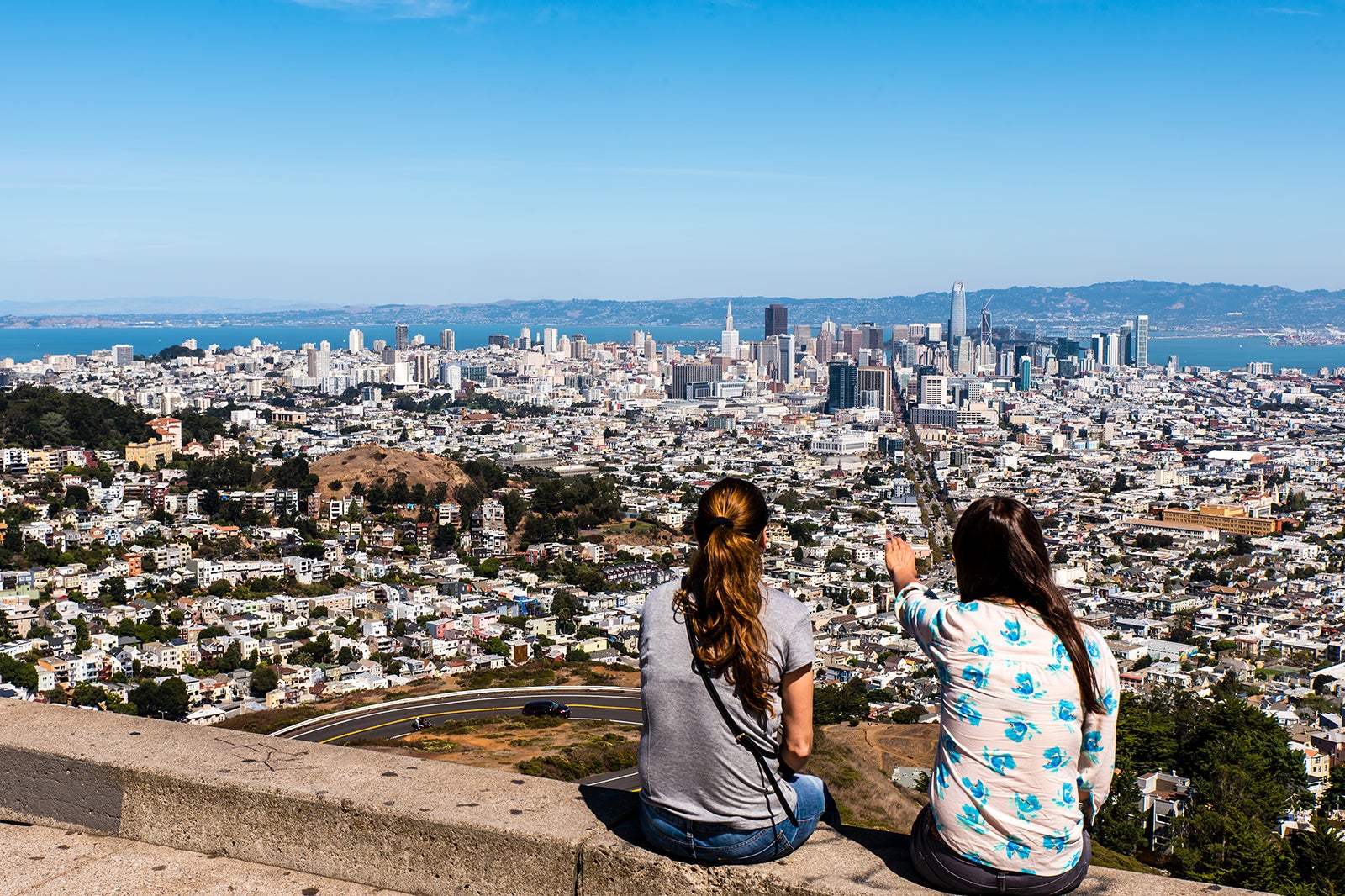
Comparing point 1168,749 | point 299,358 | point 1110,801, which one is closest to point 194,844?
point 1110,801

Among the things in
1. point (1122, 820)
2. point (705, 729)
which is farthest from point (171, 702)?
point (705, 729)

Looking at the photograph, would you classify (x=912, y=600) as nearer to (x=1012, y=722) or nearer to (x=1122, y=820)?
(x=1012, y=722)

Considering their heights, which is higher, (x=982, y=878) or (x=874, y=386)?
(x=982, y=878)

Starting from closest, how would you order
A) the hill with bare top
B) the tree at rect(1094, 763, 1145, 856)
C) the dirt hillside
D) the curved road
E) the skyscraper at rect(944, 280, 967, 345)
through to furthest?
the dirt hillside, the tree at rect(1094, 763, 1145, 856), the curved road, the hill with bare top, the skyscraper at rect(944, 280, 967, 345)

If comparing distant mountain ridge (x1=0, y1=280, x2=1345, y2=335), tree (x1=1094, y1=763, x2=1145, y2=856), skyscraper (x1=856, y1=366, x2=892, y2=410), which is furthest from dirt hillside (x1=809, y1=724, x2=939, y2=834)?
distant mountain ridge (x1=0, y1=280, x2=1345, y2=335)

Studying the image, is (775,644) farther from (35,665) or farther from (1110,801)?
(35,665)

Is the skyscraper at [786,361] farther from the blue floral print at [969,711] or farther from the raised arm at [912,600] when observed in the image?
the blue floral print at [969,711]

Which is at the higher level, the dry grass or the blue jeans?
the blue jeans

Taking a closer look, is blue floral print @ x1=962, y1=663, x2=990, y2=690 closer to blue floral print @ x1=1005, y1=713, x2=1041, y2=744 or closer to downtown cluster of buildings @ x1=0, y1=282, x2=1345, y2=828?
blue floral print @ x1=1005, y1=713, x2=1041, y2=744
